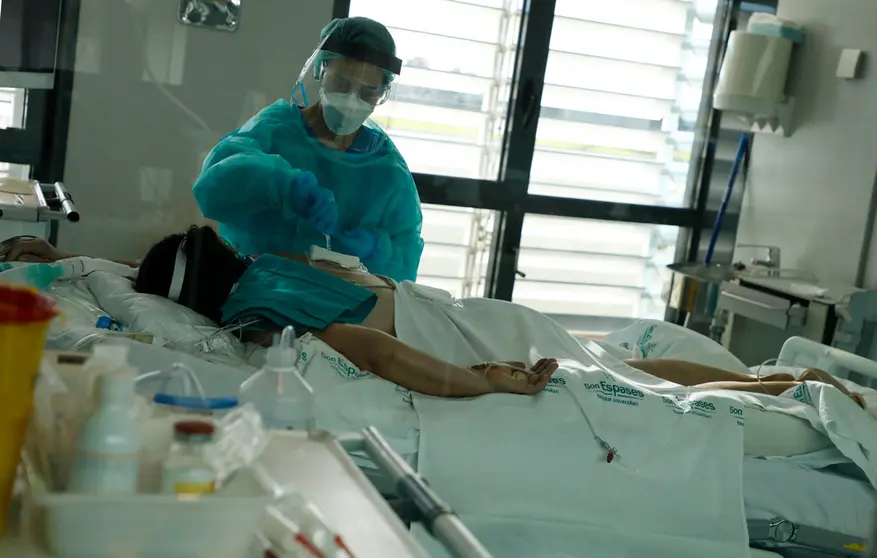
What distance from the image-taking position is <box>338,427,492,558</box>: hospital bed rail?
2.61 feet

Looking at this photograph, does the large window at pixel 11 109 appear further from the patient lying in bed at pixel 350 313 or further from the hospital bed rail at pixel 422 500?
the hospital bed rail at pixel 422 500

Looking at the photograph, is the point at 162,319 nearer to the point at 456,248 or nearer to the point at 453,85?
the point at 456,248

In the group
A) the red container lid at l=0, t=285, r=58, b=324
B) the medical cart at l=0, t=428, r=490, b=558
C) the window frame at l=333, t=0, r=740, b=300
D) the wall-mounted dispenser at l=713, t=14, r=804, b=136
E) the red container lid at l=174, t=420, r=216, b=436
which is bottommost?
the medical cart at l=0, t=428, r=490, b=558

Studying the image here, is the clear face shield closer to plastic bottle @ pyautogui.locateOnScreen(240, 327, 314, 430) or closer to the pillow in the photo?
the pillow

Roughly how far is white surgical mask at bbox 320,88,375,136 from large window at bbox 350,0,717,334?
355 mm

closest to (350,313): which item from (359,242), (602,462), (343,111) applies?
(359,242)

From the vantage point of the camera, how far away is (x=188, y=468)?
710 mm

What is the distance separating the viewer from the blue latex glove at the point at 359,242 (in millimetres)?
2172

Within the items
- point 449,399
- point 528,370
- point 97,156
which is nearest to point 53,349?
point 449,399

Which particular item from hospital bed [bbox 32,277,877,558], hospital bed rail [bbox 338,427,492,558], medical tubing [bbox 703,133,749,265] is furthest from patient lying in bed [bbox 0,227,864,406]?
medical tubing [bbox 703,133,749,265]

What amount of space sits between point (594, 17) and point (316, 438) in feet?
7.03

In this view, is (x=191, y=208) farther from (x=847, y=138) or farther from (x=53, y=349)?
(x=847, y=138)

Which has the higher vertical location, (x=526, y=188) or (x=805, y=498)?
(x=526, y=188)

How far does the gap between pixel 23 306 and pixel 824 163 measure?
255 cm
